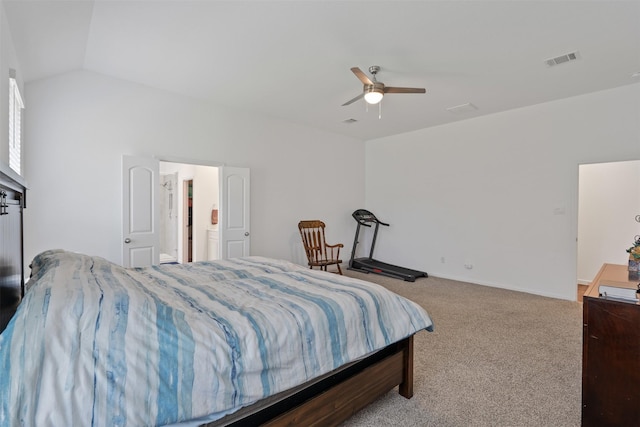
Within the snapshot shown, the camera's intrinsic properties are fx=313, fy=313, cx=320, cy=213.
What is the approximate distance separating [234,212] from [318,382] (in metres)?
3.53

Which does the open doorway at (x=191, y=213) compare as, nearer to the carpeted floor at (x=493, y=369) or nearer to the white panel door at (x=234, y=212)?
the white panel door at (x=234, y=212)

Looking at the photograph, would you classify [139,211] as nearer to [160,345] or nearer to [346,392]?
[160,345]

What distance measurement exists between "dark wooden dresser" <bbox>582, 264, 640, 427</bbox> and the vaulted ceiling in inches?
87.5

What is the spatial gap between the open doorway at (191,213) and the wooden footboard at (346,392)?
15.6ft

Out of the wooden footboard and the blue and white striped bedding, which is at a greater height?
the blue and white striped bedding

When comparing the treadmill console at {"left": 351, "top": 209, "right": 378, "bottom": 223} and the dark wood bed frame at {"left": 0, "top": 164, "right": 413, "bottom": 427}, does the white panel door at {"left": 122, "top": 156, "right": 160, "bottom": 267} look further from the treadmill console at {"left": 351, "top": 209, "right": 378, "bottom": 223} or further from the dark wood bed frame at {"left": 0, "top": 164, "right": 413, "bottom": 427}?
the treadmill console at {"left": 351, "top": 209, "right": 378, "bottom": 223}

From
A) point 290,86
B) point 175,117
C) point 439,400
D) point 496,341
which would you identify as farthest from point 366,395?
point 175,117

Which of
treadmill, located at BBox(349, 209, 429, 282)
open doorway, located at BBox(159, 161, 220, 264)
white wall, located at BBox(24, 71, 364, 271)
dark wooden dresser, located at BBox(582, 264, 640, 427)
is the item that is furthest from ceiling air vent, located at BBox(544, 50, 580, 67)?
open doorway, located at BBox(159, 161, 220, 264)

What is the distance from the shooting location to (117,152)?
383 centimetres

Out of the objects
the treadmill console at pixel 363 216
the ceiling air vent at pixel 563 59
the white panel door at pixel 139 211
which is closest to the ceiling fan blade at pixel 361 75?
the ceiling air vent at pixel 563 59

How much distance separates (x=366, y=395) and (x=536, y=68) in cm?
375

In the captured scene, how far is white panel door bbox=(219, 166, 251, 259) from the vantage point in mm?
4648

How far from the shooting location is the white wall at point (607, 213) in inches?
188

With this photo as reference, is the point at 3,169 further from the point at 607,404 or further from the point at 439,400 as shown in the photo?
the point at 607,404
